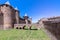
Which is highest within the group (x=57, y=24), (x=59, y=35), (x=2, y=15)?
(x=2, y=15)

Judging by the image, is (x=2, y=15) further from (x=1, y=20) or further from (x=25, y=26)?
(x=25, y=26)

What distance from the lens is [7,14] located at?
109ft

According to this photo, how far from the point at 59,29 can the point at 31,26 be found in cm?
3382

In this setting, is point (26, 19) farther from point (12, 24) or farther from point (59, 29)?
point (59, 29)

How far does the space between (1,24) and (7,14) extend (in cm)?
294

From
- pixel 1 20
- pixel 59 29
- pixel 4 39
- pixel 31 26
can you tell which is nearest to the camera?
pixel 59 29

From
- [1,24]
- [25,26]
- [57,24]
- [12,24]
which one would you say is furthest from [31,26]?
[57,24]

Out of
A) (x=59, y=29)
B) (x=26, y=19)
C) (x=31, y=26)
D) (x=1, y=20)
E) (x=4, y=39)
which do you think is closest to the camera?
(x=59, y=29)

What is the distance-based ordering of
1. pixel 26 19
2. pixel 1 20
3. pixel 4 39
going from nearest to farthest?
1. pixel 4 39
2. pixel 1 20
3. pixel 26 19

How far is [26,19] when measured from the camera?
1743 inches

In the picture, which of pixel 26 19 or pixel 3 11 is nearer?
pixel 3 11

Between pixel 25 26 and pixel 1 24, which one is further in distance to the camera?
pixel 25 26

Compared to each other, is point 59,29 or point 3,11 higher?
point 3,11

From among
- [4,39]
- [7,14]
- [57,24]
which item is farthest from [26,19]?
[57,24]
